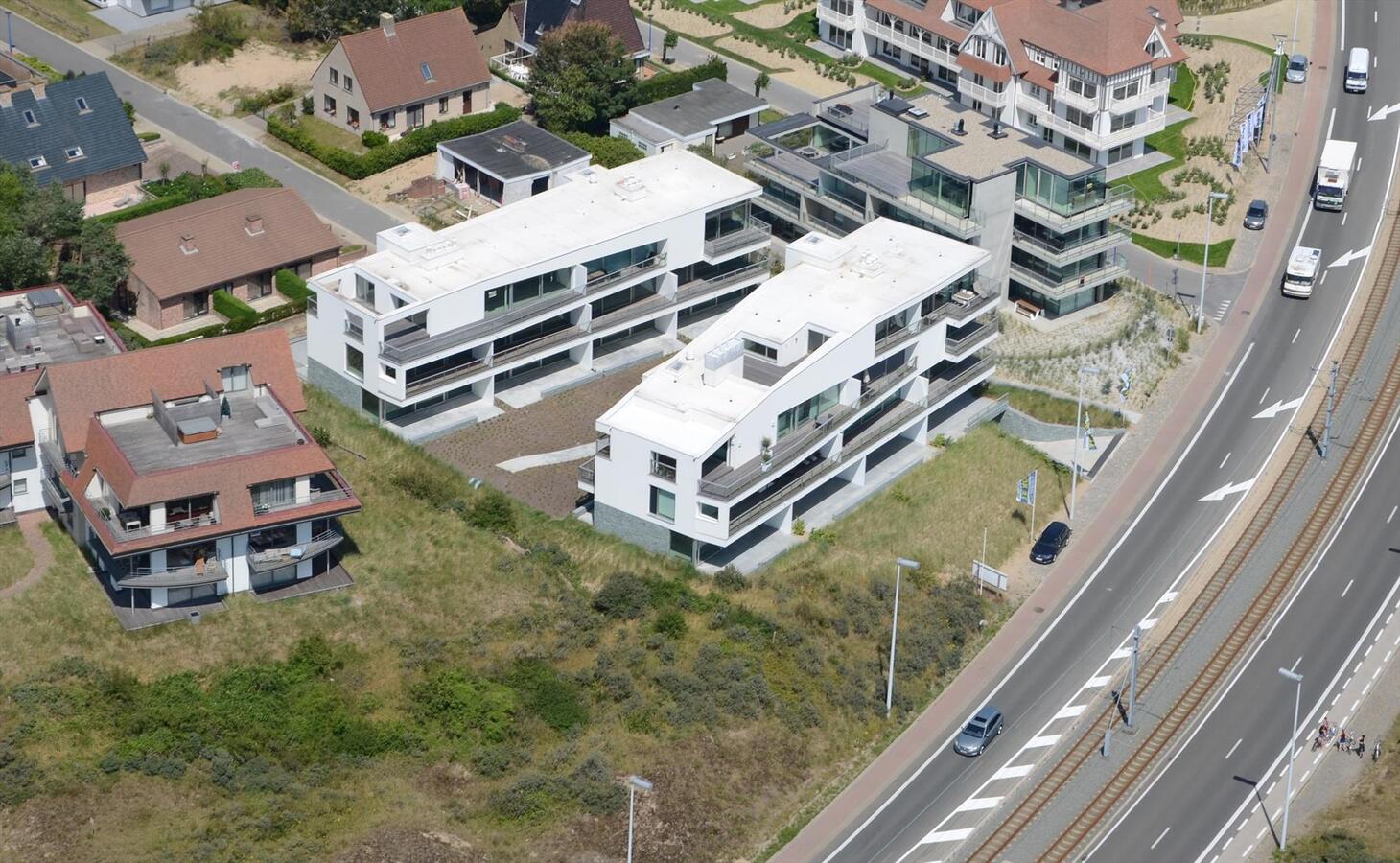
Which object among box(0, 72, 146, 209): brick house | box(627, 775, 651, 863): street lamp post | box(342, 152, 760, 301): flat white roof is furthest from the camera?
box(0, 72, 146, 209): brick house

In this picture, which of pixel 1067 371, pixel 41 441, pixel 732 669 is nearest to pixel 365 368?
pixel 41 441

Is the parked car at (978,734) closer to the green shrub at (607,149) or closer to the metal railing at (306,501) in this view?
the metal railing at (306,501)

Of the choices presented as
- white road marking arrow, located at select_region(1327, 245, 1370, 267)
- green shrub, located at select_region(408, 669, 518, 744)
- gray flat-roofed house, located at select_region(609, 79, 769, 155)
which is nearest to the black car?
green shrub, located at select_region(408, 669, 518, 744)

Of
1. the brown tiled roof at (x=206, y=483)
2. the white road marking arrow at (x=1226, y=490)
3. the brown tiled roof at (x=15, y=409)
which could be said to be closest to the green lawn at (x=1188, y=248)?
the white road marking arrow at (x=1226, y=490)

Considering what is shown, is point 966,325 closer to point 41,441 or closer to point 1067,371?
point 1067,371

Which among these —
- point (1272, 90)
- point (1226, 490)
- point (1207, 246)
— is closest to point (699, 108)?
point (1207, 246)

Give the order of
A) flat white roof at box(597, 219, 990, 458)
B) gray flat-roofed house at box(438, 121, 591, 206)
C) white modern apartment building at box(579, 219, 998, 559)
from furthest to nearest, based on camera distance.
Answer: gray flat-roofed house at box(438, 121, 591, 206) < flat white roof at box(597, 219, 990, 458) < white modern apartment building at box(579, 219, 998, 559)

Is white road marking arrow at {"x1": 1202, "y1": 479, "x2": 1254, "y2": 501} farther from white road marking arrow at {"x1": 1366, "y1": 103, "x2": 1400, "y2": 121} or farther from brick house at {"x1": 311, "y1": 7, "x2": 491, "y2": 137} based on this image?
brick house at {"x1": 311, "y1": 7, "x2": 491, "y2": 137}
